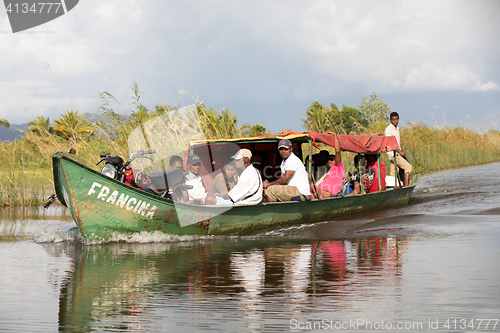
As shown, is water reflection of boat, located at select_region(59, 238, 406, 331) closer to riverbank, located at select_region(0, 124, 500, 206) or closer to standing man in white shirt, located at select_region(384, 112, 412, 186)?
standing man in white shirt, located at select_region(384, 112, 412, 186)

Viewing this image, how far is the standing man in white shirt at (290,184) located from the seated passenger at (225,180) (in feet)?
2.49

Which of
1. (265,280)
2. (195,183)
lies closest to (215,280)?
(265,280)

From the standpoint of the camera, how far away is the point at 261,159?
11.5 m

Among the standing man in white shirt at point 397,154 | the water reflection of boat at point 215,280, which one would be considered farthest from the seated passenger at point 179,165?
the standing man in white shirt at point 397,154

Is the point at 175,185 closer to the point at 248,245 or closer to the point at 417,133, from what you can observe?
the point at 248,245

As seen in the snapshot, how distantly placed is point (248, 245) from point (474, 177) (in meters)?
12.8

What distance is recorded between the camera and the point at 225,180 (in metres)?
→ 9.60

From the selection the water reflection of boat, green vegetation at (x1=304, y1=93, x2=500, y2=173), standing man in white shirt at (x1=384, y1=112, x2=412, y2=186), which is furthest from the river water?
green vegetation at (x1=304, y1=93, x2=500, y2=173)

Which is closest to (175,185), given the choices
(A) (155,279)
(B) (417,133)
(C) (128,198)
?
(C) (128,198)

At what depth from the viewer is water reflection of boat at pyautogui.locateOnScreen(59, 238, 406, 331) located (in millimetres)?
4277

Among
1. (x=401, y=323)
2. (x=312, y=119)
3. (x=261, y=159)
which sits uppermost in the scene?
(x=312, y=119)

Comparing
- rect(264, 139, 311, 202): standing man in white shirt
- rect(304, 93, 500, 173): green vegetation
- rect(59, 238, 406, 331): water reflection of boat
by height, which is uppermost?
rect(304, 93, 500, 173): green vegetation

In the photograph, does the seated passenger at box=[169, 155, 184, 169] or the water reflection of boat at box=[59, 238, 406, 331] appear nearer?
the water reflection of boat at box=[59, 238, 406, 331]

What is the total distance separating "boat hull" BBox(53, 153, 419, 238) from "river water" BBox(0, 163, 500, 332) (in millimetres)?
203
